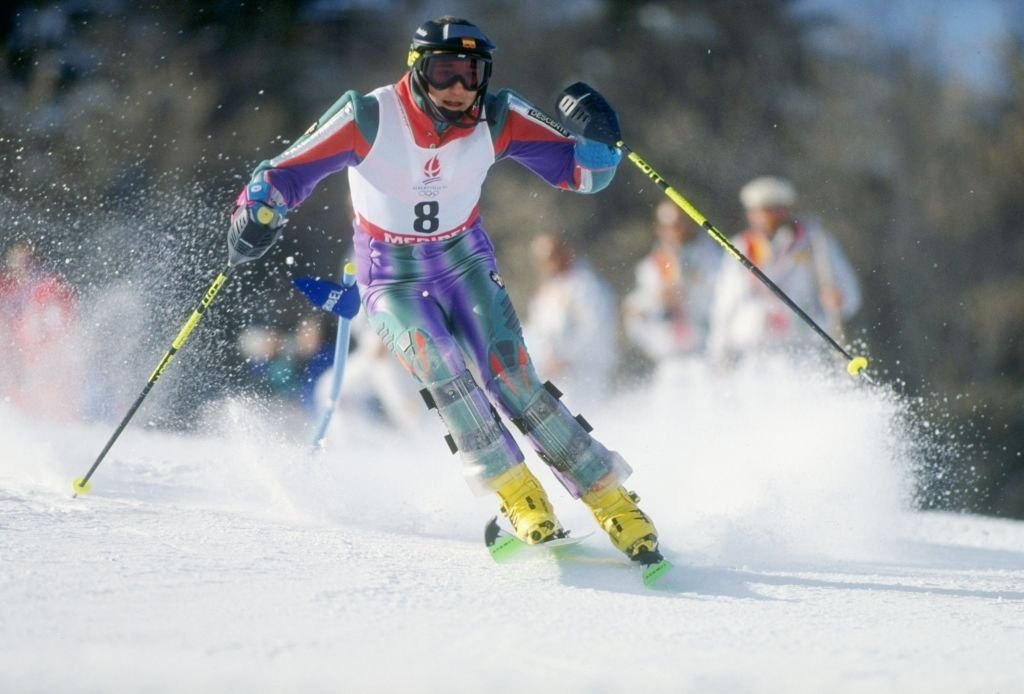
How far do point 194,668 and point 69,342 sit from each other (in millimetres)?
4686

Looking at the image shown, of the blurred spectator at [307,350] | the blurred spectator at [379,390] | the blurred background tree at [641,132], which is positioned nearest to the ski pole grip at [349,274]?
the blurred spectator at [307,350]

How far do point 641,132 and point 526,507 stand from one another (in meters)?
6.60

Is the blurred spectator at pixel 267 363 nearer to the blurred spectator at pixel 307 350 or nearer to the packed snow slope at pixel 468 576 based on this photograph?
the blurred spectator at pixel 307 350

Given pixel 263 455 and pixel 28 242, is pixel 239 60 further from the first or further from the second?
pixel 263 455

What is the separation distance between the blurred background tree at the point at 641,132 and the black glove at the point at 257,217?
159 inches

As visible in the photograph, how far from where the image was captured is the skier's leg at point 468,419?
3461 mm

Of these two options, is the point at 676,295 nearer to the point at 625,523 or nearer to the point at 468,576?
the point at 625,523

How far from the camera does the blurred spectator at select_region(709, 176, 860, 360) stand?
6344 millimetres

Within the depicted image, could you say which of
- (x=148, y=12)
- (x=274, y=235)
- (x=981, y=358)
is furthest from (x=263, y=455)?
(x=148, y=12)

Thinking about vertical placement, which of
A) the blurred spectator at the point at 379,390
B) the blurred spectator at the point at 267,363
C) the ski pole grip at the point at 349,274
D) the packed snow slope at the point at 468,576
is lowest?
the packed snow slope at the point at 468,576

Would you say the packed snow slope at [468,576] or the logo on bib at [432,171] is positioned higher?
the logo on bib at [432,171]

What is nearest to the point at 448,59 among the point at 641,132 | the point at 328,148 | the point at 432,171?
the point at 432,171

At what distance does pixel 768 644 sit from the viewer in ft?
8.79

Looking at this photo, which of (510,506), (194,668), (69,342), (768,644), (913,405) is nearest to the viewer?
(194,668)
